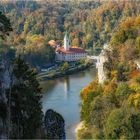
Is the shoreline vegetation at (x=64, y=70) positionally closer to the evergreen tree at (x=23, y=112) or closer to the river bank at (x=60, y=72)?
the river bank at (x=60, y=72)

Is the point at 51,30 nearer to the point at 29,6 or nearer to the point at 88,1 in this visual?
the point at 29,6

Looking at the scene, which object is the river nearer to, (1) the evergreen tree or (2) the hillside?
(2) the hillside

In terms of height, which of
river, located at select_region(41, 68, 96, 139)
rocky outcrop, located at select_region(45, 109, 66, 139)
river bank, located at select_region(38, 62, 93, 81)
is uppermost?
rocky outcrop, located at select_region(45, 109, 66, 139)

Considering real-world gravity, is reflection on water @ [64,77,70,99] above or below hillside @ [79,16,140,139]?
below

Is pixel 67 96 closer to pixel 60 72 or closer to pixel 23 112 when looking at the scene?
pixel 60 72

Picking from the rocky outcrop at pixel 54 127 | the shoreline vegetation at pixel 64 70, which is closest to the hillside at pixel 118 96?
the rocky outcrop at pixel 54 127

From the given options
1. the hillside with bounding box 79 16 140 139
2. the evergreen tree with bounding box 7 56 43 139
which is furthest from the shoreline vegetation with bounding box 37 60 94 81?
the evergreen tree with bounding box 7 56 43 139
